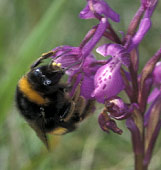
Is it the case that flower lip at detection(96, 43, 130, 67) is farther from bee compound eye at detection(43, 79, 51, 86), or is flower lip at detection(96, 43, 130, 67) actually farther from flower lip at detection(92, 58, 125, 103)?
bee compound eye at detection(43, 79, 51, 86)

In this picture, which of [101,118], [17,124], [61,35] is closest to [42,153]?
[17,124]

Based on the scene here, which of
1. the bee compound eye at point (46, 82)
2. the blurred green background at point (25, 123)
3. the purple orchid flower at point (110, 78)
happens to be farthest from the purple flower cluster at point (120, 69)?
the blurred green background at point (25, 123)

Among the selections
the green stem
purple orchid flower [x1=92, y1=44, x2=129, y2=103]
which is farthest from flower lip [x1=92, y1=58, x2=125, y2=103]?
the green stem

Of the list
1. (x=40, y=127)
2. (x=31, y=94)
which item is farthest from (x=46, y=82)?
(x=40, y=127)

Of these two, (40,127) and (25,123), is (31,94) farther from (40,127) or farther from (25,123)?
(25,123)

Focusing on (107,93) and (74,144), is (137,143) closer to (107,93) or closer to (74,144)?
(107,93)

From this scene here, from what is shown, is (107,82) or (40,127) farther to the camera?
(40,127)

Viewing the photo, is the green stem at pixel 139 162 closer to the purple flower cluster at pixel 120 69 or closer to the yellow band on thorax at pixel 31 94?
the purple flower cluster at pixel 120 69
